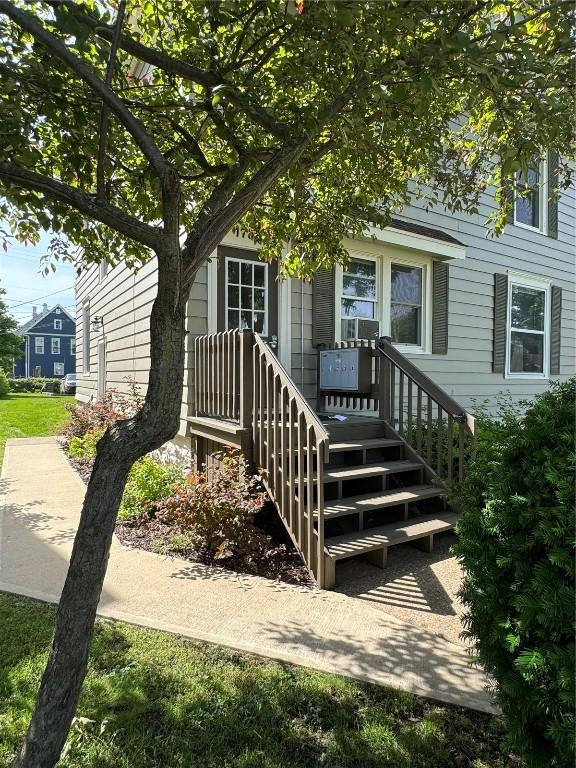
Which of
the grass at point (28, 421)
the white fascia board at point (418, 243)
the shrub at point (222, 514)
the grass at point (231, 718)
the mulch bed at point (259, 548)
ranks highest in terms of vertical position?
the white fascia board at point (418, 243)

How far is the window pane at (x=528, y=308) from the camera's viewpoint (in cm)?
955

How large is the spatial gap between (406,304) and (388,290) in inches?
21.5

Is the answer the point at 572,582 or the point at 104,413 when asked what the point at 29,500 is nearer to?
the point at 104,413

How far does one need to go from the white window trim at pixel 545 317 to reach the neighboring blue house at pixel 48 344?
159 feet

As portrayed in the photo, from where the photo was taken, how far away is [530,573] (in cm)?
174

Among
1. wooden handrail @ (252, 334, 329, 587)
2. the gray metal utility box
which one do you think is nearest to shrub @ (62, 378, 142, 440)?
the gray metal utility box

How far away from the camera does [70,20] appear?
179 centimetres

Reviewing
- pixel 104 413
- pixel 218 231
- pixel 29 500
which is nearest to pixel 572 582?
Result: pixel 218 231

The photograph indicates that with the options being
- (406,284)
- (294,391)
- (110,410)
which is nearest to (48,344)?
(110,410)

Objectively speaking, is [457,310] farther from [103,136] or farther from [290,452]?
[103,136]

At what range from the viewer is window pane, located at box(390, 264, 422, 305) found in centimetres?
762

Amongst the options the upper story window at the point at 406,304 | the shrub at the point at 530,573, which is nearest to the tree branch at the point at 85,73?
the shrub at the point at 530,573

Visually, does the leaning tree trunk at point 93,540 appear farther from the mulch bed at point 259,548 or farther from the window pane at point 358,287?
the window pane at point 358,287

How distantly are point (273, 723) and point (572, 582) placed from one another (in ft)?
4.73
